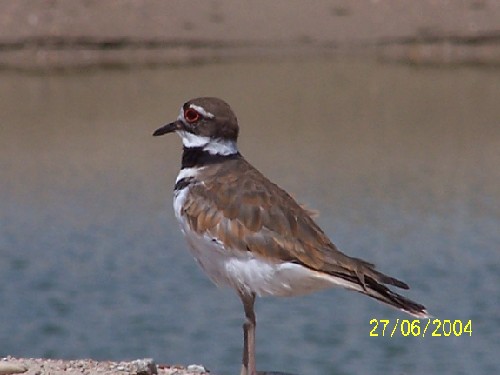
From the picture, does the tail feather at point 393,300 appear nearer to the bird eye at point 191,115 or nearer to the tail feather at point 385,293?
the tail feather at point 385,293

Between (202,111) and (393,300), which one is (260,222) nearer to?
(202,111)

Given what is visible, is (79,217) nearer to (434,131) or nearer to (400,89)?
(434,131)

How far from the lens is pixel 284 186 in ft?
75.6

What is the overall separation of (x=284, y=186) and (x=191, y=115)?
15.1 meters

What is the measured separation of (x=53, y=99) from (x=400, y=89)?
30.7 feet

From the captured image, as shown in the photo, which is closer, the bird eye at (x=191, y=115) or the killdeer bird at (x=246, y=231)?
the killdeer bird at (x=246, y=231)

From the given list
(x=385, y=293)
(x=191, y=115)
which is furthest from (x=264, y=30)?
(x=385, y=293)

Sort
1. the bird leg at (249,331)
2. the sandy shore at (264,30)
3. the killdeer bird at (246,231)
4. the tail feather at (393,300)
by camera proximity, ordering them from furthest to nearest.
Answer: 1. the sandy shore at (264,30)
2. the bird leg at (249,331)
3. the killdeer bird at (246,231)
4. the tail feather at (393,300)

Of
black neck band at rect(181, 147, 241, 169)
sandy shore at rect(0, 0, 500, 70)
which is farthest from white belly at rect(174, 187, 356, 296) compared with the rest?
sandy shore at rect(0, 0, 500, 70)

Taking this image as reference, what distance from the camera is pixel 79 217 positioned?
21.9 meters

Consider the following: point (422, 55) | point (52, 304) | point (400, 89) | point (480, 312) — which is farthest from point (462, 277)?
point (422, 55)

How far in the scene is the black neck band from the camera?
7887 mm

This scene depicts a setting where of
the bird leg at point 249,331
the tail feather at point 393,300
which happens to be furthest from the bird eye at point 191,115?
the tail feather at point 393,300

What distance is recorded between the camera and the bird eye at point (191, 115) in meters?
7.91
